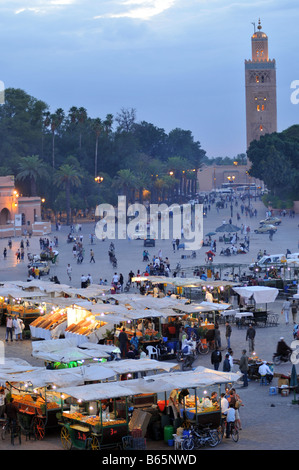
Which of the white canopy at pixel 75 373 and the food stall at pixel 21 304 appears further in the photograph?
the food stall at pixel 21 304

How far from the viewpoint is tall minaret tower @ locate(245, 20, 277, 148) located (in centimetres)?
13838

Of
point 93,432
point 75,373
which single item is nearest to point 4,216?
point 75,373

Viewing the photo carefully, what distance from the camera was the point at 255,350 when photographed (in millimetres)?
25047

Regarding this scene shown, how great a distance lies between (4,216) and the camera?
76125mm

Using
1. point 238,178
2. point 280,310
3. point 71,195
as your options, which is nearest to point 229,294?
point 280,310

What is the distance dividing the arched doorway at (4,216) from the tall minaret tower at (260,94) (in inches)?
2663

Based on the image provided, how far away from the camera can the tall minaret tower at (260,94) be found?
454 feet

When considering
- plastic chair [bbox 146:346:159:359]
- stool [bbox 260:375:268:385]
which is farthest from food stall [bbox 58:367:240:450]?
plastic chair [bbox 146:346:159:359]

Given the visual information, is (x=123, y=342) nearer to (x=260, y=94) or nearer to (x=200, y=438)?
(x=200, y=438)

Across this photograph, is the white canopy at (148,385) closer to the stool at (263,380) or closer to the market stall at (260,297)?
the stool at (263,380)

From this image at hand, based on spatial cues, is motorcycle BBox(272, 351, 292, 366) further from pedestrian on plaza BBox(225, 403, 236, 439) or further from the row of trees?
the row of trees

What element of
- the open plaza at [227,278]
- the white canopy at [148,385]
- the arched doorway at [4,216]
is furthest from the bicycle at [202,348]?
the arched doorway at [4,216]

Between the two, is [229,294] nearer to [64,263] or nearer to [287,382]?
[287,382]

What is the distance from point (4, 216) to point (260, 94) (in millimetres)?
73511
